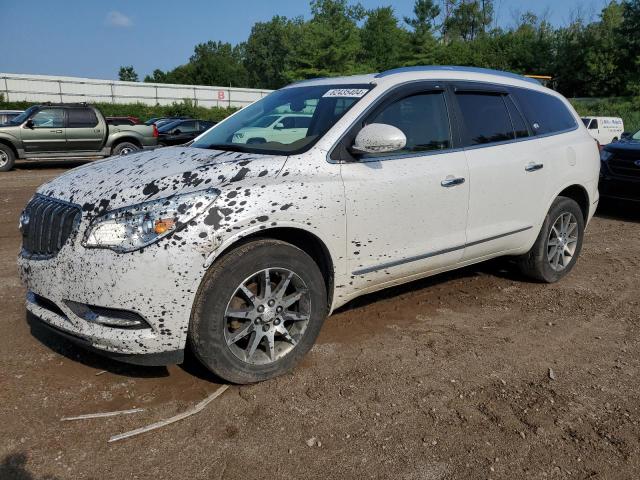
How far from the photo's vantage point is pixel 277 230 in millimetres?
3230

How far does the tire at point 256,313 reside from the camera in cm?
294

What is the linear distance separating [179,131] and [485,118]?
67.6 ft

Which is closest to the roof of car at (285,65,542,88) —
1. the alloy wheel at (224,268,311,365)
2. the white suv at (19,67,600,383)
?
the white suv at (19,67,600,383)

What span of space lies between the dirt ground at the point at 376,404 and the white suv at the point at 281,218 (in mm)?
335

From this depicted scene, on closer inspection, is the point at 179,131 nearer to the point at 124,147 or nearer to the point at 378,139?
the point at 124,147

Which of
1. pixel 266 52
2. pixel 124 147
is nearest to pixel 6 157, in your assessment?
pixel 124 147

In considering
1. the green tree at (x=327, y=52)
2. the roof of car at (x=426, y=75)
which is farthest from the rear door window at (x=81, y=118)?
the green tree at (x=327, y=52)

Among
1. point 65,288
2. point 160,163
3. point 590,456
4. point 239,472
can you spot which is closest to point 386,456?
point 239,472

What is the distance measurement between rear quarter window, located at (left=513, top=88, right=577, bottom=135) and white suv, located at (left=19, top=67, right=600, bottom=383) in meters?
0.16

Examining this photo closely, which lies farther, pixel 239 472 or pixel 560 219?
pixel 560 219

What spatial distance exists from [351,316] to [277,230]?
4.60 ft

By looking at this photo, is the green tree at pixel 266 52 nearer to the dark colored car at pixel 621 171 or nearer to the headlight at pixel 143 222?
the dark colored car at pixel 621 171

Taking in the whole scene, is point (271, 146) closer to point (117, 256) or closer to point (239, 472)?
point (117, 256)

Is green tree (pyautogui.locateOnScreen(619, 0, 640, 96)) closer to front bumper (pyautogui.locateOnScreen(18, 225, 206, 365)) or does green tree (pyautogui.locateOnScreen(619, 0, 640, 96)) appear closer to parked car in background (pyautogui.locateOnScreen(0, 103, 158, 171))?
parked car in background (pyautogui.locateOnScreen(0, 103, 158, 171))
